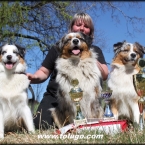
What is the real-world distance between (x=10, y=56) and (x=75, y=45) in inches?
42.3

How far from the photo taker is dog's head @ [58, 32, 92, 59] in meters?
4.82

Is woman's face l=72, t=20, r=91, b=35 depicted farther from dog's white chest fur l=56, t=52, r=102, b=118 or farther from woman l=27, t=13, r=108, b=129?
dog's white chest fur l=56, t=52, r=102, b=118

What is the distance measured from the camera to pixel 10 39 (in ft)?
36.5

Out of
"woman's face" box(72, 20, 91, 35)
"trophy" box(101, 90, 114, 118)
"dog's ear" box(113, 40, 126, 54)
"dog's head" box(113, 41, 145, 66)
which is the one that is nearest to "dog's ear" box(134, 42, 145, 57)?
"dog's head" box(113, 41, 145, 66)

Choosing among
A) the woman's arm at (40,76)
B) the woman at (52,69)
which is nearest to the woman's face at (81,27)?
the woman at (52,69)

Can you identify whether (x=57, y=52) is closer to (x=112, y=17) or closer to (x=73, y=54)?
(x=73, y=54)

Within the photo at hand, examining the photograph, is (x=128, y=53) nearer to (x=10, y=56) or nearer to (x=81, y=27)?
(x=81, y=27)

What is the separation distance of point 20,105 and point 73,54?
1231 mm

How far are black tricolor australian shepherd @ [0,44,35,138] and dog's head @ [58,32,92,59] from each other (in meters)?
0.73

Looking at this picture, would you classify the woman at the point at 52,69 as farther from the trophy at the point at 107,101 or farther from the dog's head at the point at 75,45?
the trophy at the point at 107,101

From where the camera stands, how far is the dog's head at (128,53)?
4945 millimetres

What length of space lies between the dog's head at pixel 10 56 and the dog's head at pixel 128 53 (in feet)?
5.58

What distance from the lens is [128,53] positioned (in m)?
4.98

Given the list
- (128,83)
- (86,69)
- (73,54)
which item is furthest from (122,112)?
(73,54)
